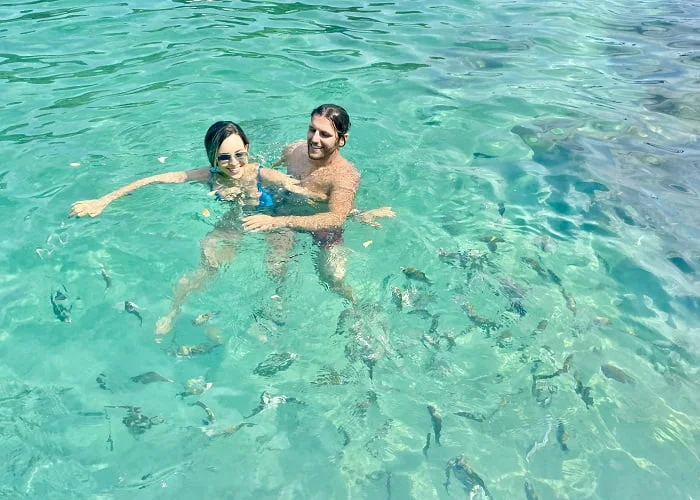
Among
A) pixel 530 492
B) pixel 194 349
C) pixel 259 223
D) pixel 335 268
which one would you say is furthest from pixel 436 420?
pixel 259 223

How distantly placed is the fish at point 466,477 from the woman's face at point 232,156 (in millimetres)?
3130

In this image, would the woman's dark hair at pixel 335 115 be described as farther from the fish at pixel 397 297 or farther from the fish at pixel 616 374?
the fish at pixel 616 374

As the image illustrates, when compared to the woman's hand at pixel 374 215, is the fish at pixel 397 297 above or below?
below

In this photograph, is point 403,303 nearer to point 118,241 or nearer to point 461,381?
point 461,381

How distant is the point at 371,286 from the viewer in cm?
573

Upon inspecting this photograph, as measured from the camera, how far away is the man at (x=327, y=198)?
18.1ft

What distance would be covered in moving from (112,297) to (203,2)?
385 inches

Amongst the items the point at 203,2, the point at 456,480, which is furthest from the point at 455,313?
the point at 203,2

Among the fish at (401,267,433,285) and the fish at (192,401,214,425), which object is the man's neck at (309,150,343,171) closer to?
the fish at (401,267,433,285)

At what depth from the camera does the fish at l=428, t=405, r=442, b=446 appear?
4.39 meters

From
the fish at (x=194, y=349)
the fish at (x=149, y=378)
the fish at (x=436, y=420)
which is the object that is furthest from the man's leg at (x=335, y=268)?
the fish at (x=149, y=378)

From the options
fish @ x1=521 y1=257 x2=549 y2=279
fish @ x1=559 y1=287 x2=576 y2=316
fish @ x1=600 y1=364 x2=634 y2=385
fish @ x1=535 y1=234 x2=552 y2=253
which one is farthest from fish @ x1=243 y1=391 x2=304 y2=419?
fish @ x1=535 y1=234 x2=552 y2=253

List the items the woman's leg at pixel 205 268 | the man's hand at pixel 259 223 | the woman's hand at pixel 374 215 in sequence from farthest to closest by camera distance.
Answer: the woman's hand at pixel 374 215, the woman's leg at pixel 205 268, the man's hand at pixel 259 223

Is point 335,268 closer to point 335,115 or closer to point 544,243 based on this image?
point 335,115
